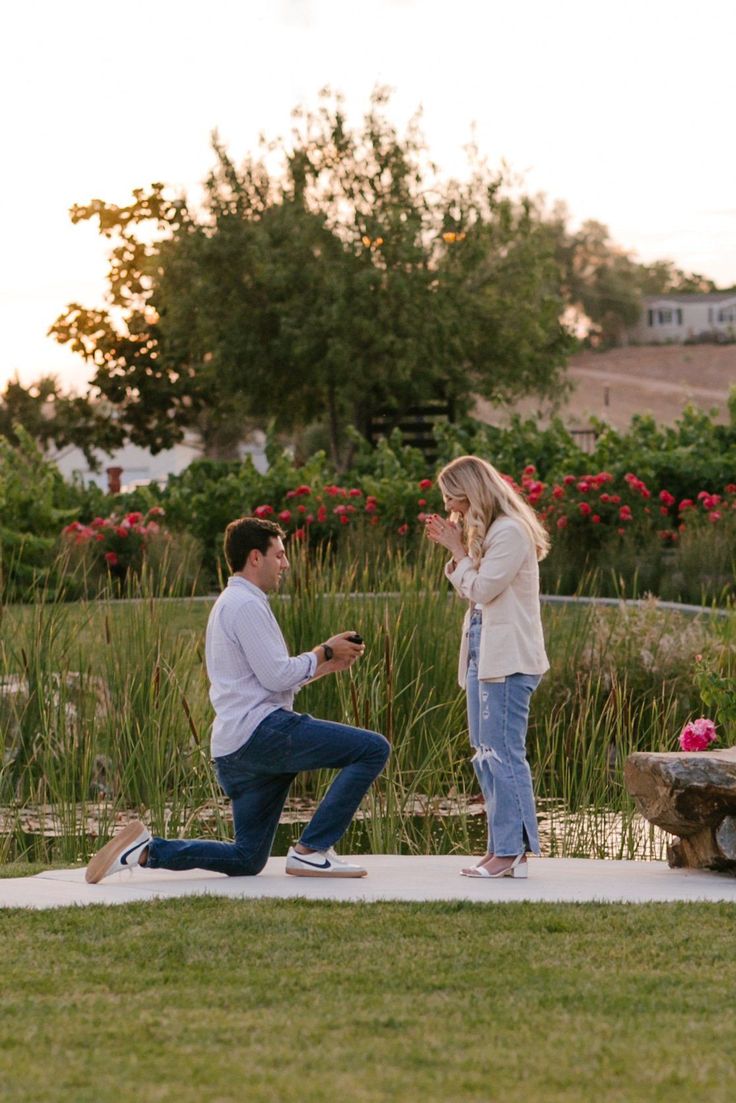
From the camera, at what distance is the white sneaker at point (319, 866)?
5867 mm

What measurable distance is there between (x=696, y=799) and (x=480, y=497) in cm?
133

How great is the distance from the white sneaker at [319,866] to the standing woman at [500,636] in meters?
0.42

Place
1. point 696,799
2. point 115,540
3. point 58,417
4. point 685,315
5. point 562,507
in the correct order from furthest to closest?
point 685,315 → point 58,417 → point 115,540 → point 562,507 → point 696,799

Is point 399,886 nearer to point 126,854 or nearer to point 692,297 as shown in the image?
point 126,854

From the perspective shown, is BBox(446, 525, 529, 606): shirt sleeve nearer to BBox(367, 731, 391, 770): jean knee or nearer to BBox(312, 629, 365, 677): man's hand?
BBox(312, 629, 365, 677): man's hand

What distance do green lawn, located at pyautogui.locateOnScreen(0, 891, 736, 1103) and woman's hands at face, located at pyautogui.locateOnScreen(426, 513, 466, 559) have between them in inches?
48.7

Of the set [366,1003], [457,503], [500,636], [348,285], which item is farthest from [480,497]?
[348,285]

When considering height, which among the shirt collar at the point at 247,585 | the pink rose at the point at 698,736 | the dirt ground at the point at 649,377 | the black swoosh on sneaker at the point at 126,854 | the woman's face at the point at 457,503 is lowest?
the dirt ground at the point at 649,377

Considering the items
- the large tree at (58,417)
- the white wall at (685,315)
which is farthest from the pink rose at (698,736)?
the white wall at (685,315)

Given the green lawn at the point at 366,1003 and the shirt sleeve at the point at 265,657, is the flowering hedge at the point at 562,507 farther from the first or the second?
the green lawn at the point at 366,1003

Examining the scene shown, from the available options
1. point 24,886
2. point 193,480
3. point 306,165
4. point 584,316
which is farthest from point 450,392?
point 584,316

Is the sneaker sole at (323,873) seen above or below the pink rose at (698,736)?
below

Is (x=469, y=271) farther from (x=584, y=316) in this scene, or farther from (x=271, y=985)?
(x=584, y=316)

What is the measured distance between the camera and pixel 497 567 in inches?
224
